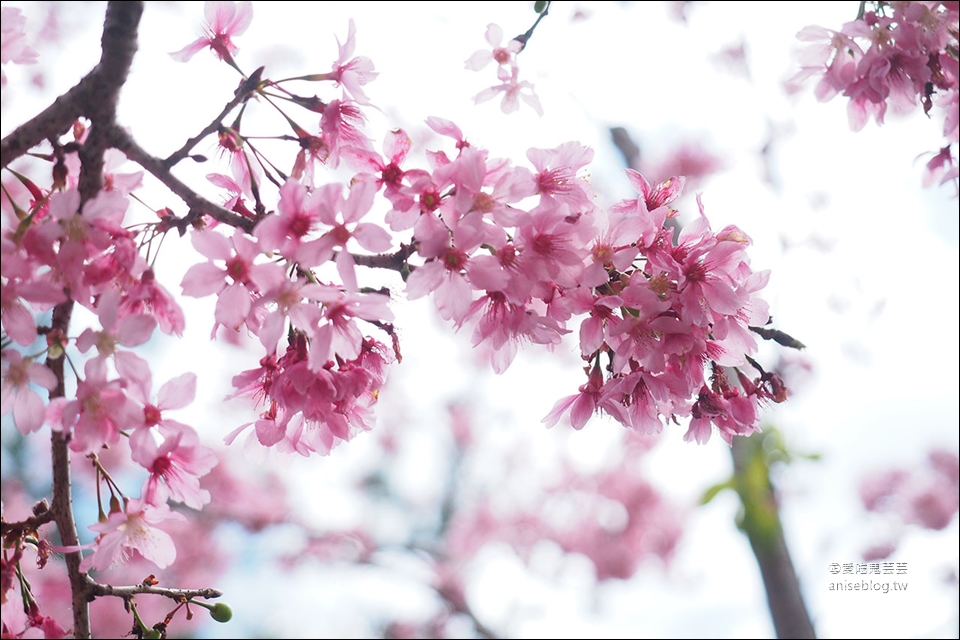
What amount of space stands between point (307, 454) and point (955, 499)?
5.18 m

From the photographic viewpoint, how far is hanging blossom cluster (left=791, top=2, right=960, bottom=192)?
94 cm

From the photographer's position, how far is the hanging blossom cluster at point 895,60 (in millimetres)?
936

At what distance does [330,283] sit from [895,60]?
0.85m

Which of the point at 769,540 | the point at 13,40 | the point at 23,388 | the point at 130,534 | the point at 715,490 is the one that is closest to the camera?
the point at 23,388

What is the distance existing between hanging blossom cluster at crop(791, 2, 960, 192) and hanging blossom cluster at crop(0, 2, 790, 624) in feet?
1.19

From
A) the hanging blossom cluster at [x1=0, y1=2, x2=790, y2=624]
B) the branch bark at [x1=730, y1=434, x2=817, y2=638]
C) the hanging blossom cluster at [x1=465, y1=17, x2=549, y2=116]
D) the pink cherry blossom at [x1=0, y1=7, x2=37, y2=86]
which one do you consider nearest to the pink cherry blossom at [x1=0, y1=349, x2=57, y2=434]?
the hanging blossom cluster at [x1=0, y1=2, x2=790, y2=624]

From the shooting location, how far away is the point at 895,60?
985 millimetres

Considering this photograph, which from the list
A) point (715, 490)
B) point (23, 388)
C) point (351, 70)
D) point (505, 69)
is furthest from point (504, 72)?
point (715, 490)

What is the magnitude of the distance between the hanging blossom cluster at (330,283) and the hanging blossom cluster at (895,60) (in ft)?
1.19

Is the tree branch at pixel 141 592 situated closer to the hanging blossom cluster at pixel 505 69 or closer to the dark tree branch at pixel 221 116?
the dark tree branch at pixel 221 116

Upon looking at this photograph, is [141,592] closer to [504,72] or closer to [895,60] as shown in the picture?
[504,72]

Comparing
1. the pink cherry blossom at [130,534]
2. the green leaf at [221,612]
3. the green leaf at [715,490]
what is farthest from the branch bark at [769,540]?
the pink cherry blossom at [130,534]

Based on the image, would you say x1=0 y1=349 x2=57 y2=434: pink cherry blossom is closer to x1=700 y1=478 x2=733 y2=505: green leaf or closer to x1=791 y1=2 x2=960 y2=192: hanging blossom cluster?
x1=791 y1=2 x2=960 y2=192: hanging blossom cluster

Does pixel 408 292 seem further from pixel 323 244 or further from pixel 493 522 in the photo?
pixel 493 522
